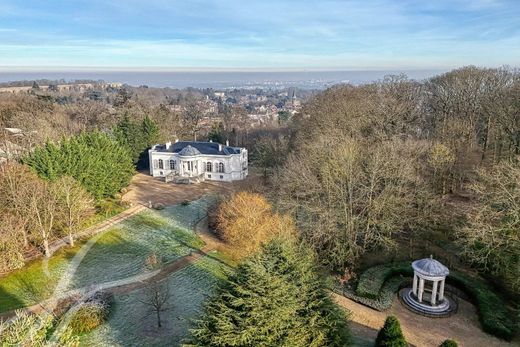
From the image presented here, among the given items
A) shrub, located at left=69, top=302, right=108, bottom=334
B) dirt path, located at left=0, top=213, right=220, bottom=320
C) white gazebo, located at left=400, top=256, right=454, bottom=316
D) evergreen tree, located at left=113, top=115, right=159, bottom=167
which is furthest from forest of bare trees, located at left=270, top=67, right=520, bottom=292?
evergreen tree, located at left=113, top=115, right=159, bottom=167

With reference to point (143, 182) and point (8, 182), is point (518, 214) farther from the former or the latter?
point (143, 182)

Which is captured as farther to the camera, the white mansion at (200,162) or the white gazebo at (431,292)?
the white mansion at (200,162)

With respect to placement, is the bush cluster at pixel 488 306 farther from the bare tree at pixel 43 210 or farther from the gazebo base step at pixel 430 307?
the bare tree at pixel 43 210

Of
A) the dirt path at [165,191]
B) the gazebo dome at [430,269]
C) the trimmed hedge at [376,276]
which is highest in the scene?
the gazebo dome at [430,269]

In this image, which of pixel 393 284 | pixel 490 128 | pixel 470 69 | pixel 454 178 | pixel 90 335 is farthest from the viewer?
pixel 470 69

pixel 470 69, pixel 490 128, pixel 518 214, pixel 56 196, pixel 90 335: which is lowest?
→ pixel 90 335

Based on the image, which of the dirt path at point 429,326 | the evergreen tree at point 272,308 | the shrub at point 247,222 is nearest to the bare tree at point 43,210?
the shrub at point 247,222

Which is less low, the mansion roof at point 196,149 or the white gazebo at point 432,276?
the mansion roof at point 196,149

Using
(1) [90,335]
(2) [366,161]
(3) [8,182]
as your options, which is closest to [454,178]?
(2) [366,161]
